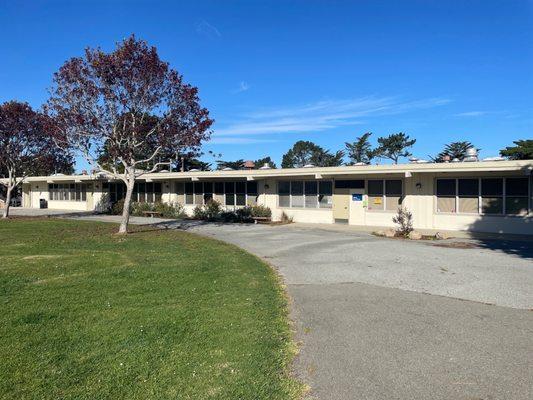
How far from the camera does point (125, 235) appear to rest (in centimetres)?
1623

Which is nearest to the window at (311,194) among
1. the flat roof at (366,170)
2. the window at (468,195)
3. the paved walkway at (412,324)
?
the flat roof at (366,170)

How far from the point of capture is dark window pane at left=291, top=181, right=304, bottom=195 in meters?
24.0

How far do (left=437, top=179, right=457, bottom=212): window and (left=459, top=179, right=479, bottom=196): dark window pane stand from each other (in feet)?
0.85

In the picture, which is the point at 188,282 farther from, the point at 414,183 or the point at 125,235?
the point at 414,183

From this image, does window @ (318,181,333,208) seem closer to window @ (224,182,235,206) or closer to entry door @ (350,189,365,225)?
entry door @ (350,189,365,225)

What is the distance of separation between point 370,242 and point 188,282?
8.63m

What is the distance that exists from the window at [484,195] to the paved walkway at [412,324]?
277 inches

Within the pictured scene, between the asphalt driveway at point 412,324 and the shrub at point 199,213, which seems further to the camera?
the shrub at point 199,213

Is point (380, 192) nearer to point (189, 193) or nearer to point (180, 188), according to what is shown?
point (189, 193)

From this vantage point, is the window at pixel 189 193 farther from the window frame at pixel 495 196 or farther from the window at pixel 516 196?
the window at pixel 516 196

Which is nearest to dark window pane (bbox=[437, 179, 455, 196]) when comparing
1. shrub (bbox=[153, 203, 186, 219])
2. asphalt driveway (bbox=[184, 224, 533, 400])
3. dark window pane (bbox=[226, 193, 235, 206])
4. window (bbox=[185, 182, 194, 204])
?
asphalt driveway (bbox=[184, 224, 533, 400])

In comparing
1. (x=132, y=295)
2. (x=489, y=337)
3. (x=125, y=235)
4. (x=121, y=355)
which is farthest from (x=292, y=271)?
(x=125, y=235)

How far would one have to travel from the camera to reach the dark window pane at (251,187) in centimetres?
2572

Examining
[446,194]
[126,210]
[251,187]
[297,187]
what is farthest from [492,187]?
[126,210]
